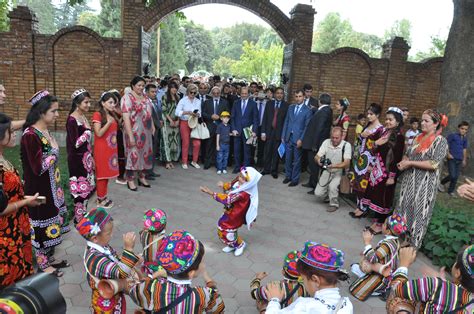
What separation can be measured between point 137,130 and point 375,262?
4456 millimetres

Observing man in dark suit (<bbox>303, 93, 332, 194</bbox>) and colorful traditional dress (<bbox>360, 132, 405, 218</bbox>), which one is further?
man in dark suit (<bbox>303, 93, 332, 194</bbox>)

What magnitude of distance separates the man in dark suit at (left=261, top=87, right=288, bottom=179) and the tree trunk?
3.12 metres

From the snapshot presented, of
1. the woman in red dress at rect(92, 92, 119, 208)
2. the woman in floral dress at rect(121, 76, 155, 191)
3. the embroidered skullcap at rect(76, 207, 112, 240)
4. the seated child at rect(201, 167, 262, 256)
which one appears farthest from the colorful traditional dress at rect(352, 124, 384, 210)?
the embroidered skullcap at rect(76, 207, 112, 240)

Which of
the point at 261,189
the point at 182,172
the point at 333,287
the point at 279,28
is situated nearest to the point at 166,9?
the point at 279,28

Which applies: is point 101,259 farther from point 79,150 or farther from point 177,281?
point 79,150

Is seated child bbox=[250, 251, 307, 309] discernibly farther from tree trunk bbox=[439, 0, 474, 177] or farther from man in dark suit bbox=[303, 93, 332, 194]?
tree trunk bbox=[439, 0, 474, 177]

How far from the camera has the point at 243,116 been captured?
7.88m

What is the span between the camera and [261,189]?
7.18 metres

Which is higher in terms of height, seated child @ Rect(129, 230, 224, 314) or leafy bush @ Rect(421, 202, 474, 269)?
seated child @ Rect(129, 230, 224, 314)

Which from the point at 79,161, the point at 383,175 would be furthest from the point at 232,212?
the point at 383,175

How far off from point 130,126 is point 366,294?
437cm

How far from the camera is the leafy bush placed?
4.54m

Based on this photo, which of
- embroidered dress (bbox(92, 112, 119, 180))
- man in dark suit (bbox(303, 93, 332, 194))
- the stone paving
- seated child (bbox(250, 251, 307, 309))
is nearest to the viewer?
seated child (bbox(250, 251, 307, 309))

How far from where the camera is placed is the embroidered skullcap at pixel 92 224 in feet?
8.34
